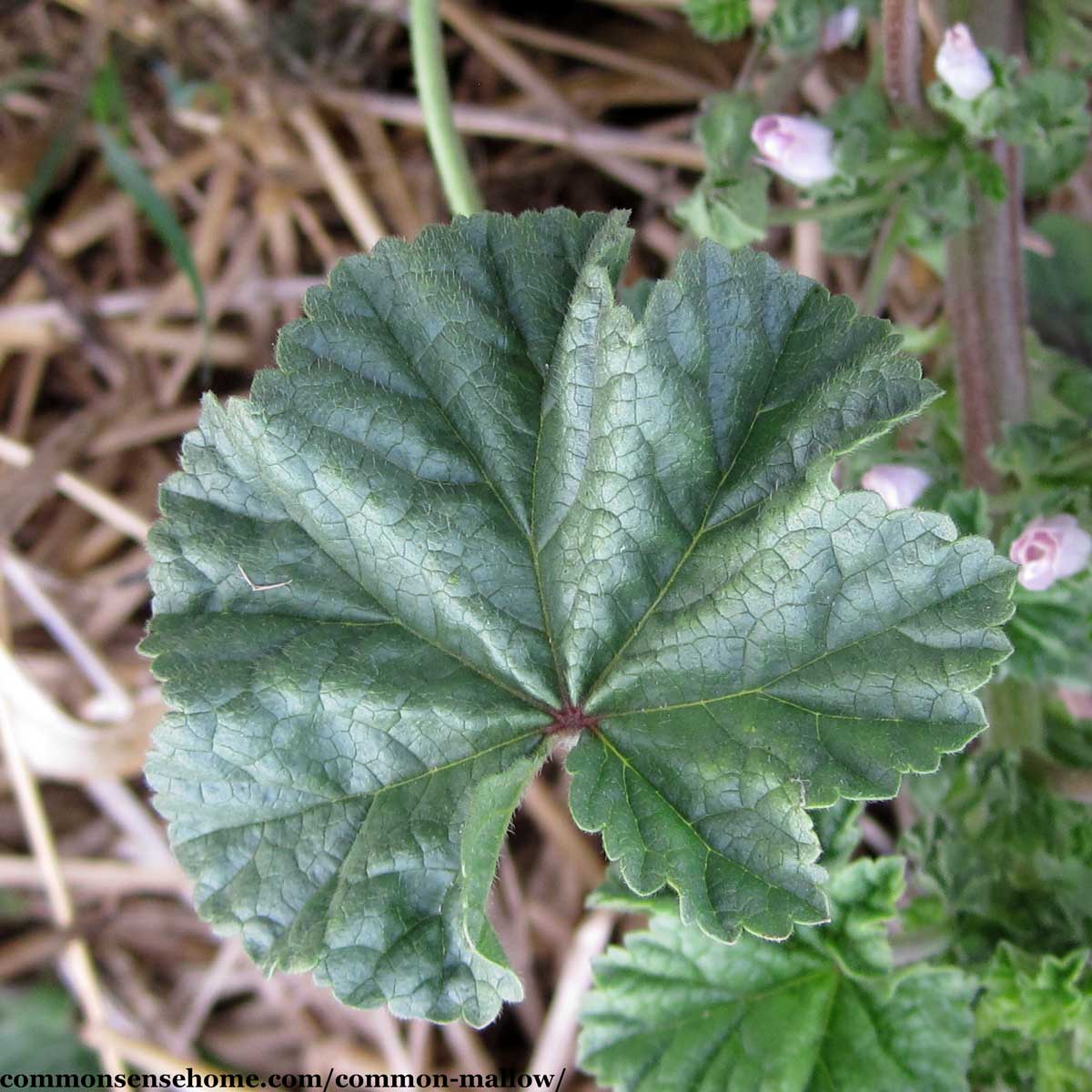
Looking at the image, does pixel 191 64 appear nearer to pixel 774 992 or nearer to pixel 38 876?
pixel 38 876

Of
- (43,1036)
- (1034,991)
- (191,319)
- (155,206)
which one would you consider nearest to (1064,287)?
(1034,991)

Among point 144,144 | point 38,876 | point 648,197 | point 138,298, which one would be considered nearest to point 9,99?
point 144,144

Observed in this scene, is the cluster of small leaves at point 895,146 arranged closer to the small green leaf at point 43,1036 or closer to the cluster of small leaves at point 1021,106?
the cluster of small leaves at point 1021,106

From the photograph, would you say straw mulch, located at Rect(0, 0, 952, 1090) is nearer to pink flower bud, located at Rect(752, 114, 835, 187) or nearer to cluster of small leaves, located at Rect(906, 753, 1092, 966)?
pink flower bud, located at Rect(752, 114, 835, 187)

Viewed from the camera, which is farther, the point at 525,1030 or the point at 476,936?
the point at 525,1030

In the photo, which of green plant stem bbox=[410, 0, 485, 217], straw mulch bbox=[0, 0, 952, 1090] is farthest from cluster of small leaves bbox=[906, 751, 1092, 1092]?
green plant stem bbox=[410, 0, 485, 217]
